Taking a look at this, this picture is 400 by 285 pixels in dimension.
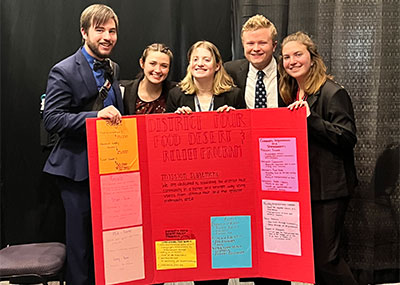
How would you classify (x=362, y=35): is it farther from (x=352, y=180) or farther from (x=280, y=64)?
(x=352, y=180)

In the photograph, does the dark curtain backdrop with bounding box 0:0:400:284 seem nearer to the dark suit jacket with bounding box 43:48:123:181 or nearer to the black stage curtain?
the black stage curtain

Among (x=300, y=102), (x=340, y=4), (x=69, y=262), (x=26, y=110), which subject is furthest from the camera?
(x=26, y=110)

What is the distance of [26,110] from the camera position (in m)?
2.86

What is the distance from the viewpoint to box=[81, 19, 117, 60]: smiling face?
2217 millimetres

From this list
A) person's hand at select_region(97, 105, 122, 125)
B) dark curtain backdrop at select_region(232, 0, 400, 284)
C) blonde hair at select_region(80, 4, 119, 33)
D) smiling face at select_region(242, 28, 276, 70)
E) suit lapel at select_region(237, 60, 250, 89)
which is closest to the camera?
person's hand at select_region(97, 105, 122, 125)

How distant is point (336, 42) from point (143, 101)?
1170 mm

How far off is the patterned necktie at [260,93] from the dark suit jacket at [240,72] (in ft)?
0.23

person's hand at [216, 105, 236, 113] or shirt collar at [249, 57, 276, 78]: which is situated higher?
shirt collar at [249, 57, 276, 78]

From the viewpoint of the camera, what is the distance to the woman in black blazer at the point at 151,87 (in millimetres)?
2383

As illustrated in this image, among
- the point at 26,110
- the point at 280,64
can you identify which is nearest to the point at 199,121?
the point at 280,64

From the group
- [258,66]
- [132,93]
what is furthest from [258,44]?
[132,93]

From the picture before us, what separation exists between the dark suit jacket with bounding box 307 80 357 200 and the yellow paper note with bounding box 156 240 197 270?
682 mm

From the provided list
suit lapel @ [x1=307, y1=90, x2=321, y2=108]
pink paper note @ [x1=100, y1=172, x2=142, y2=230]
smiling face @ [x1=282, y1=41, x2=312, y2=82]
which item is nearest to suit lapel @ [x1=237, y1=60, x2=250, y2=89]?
smiling face @ [x1=282, y1=41, x2=312, y2=82]

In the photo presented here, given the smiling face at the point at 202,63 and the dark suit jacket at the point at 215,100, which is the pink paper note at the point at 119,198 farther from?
the smiling face at the point at 202,63
